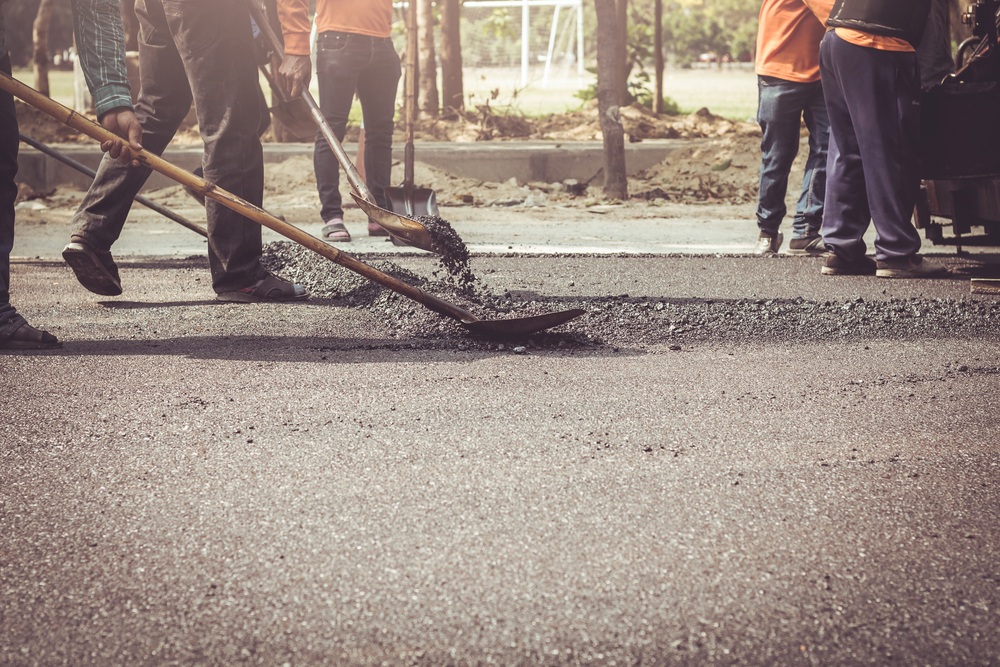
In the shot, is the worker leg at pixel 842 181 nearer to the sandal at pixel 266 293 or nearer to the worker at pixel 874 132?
the worker at pixel 874 132

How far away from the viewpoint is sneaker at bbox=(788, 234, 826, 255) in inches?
218

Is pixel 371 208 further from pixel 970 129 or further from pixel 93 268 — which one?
pixel 970 129

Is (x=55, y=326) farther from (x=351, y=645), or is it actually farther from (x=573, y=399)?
(x=351, y=645)

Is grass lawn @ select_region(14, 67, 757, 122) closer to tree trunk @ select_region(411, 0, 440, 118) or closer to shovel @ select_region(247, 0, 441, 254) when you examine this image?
tree trunk @ select_region(411, 0, 440, 118)

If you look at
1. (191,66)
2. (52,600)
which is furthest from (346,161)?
(52,600)

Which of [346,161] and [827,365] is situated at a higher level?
[346,161]

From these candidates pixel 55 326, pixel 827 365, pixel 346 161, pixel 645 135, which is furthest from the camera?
pixel 645 135

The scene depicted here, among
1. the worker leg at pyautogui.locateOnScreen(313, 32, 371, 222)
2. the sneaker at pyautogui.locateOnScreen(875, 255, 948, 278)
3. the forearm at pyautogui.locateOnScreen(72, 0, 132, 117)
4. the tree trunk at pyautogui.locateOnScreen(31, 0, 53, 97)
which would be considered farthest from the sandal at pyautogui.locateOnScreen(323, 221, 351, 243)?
the tree trunk at pyautogui.locateOnScreen(31, 0, 53, 97)

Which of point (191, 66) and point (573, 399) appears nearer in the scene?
point (573, 399)

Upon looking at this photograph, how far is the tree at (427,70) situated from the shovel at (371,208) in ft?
29.9

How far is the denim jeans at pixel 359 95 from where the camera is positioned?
A: 6.05 meters

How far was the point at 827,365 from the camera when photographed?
10.1 feet

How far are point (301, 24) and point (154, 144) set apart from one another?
1.67 m

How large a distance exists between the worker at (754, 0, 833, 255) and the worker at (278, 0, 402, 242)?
2450mm
